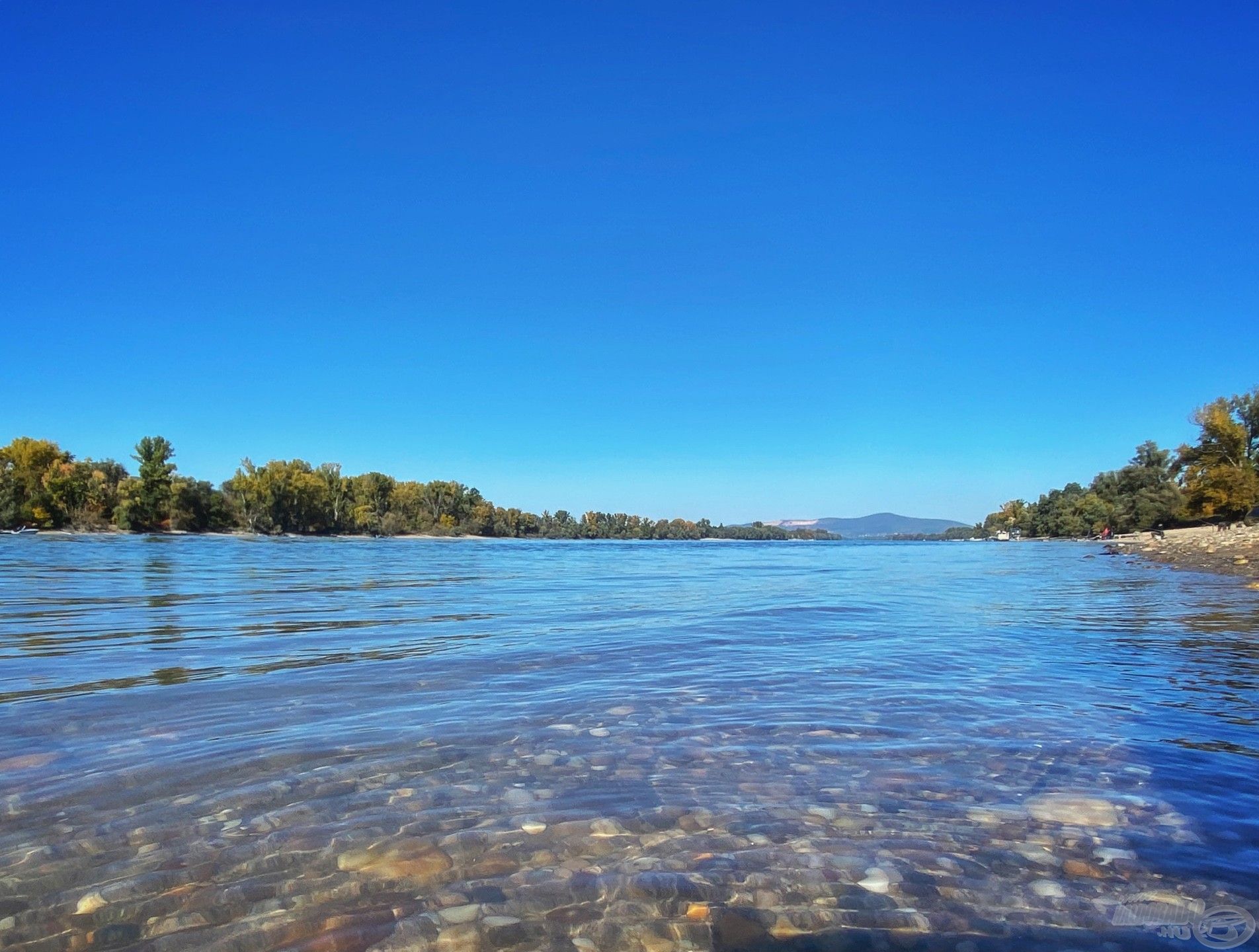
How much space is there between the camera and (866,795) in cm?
344

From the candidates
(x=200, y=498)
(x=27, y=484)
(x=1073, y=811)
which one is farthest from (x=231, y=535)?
(x=1073, y=811)

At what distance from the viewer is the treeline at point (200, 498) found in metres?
77.7

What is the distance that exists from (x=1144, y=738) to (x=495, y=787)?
4.12 metres

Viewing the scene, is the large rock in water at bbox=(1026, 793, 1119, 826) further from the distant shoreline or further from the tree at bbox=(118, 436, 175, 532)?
the tree at bbox=(118, 436, 175, 532)

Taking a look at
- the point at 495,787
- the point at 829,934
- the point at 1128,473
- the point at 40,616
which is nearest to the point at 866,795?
the point at 829,934

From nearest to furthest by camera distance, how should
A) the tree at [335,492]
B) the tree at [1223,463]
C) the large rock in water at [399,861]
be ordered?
the large rock in water at [399,861]
the tree at [1223,463]
the tree at [335,492]

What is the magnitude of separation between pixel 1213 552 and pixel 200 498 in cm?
10353

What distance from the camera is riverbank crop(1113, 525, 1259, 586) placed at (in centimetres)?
2128

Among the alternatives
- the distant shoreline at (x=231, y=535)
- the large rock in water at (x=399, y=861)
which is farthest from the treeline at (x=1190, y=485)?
the distant shoreline at (x=231, y=535)

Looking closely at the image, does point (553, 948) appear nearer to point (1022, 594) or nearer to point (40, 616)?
point (40, 616)

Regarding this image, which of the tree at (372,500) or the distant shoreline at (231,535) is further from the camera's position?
the tree at (372,500)

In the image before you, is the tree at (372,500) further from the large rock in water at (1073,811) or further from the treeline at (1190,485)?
the large rock in water at (1073,811)

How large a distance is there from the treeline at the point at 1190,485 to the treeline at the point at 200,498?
106 m

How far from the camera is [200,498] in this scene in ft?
298
